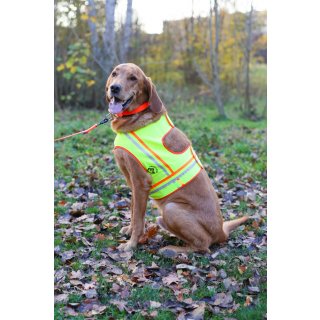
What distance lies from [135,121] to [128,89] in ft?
1.07

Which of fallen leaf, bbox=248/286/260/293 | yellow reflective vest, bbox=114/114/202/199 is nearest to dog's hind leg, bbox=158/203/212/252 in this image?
yellow reflective vest, bbox=114/114/202/199

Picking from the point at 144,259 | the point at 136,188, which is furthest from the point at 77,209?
the point at 144,259

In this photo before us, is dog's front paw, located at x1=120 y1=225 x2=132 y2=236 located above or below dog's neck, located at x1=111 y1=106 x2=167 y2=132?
below

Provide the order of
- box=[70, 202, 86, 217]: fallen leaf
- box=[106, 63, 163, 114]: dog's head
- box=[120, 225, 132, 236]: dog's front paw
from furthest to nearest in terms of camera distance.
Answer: box=[70, 202, 86, 217]: fallen leaf → box=[120, 225, 132, 236]: dog's front paw → box=[106, 63, 163, 114]: dog's head

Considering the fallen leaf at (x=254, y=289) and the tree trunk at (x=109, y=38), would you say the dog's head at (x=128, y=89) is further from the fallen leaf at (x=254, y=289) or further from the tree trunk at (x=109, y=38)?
the tree trunk at (x=109, y=38)

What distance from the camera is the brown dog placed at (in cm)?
430

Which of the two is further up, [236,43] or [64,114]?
[236,43]

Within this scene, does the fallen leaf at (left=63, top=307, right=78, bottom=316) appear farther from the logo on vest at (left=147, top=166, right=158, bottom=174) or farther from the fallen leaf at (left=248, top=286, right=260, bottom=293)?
the logo on vest at (left=147, top=166, right=158, bottom=174)

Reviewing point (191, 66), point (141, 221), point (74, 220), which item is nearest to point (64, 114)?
point (191, 66)

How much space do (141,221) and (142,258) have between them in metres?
0.39

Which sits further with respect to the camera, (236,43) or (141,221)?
(236,43)

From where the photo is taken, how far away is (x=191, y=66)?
15.5 meters
